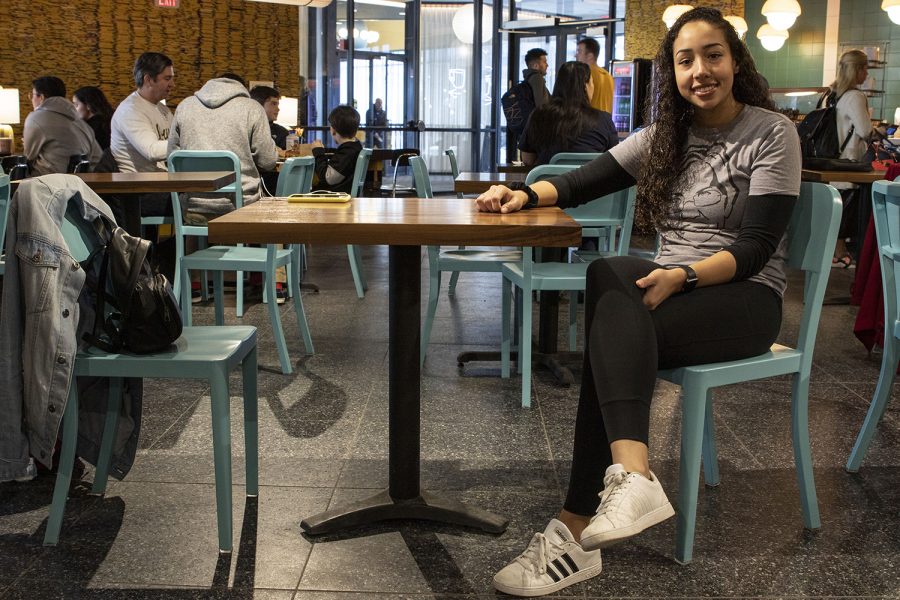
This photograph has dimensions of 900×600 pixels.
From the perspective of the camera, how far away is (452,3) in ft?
44.3

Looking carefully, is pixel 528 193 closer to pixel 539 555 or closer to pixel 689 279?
pixel 689 279

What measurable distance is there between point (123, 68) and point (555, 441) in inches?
313

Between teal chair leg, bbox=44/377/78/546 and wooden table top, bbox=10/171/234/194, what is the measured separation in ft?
5.00

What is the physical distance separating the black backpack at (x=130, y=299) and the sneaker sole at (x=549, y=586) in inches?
33.8

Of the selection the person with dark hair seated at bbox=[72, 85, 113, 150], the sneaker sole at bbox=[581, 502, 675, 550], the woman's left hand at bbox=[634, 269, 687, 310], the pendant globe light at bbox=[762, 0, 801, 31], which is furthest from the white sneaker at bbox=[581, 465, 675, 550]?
the pendant globe light at bbox=[762, 0, 801, 31]

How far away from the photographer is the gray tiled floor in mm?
1925

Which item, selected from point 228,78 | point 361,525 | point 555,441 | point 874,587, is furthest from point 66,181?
point 228,78

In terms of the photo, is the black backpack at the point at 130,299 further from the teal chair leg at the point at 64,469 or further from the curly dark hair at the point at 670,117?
the curly dark hair at the point at 670,117

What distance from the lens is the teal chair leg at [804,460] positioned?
7.14 ft

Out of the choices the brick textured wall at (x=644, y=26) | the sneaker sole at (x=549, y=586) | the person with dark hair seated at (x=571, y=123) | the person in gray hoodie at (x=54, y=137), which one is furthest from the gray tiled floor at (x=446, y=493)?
the brick textured wall at (x=644, y=26)

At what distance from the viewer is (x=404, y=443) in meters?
2.16

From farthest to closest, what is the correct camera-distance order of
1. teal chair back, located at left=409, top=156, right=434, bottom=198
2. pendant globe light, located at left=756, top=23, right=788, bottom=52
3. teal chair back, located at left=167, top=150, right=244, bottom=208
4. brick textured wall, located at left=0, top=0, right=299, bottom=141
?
pendant globe light, located at left=756, top=23, right=788, bottom=52 < brick textured wall, located at left=0, top=0, right=299, bottom=141 < teal chair back, located at left=167, top=150, right=244, bottom=208 < teal chair back, located at left=409, top=156, right=434, bottom=198

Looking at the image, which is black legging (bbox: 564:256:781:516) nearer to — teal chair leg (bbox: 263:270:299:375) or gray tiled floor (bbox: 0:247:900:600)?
gray tiled floor (bbox: 0:247:900:600)

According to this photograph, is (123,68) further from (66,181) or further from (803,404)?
(803,404)
